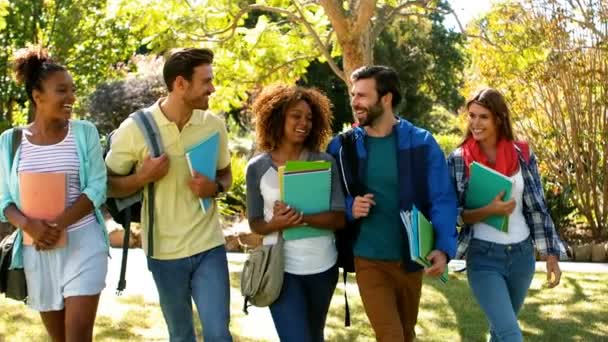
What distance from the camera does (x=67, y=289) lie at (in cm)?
459

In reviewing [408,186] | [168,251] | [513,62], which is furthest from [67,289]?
[513,62]

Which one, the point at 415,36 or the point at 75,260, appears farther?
the point at 415,36

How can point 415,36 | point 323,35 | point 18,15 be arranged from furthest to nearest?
point 415,36 < point 18,15 < point 323,35

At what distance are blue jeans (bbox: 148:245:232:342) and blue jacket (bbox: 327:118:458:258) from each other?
75cm

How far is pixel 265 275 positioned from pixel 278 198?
0.42 metres

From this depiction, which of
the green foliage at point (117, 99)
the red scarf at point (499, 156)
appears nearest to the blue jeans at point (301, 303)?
the red scarf at point (499, 156)

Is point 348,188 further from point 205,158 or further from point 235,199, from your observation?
point 235,199

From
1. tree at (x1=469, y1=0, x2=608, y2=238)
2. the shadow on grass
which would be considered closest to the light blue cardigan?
the shadow on grass

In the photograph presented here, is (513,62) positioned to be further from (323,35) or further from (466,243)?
(466,243)

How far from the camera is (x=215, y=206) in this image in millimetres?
4902

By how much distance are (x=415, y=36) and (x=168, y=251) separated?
90.0 feet

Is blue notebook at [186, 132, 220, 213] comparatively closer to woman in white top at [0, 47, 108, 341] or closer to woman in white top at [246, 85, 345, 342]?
woman in white top at [246, 85, 345, 342]

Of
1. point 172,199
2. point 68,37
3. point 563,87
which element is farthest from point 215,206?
point 68,37

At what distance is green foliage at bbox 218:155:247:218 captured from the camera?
14508 mm
